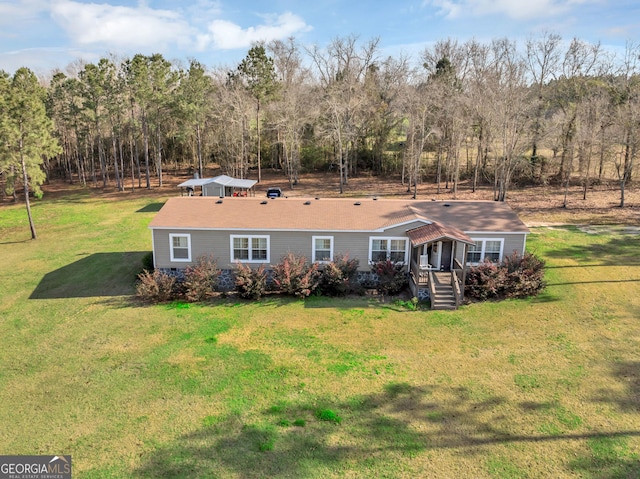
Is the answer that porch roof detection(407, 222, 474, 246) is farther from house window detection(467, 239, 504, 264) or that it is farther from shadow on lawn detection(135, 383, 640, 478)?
shadow on lawn detection(135, 383, 640, 478)

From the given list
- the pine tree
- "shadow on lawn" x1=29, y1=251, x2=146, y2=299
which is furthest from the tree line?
"shadow on lawn" x1=29, y1=251, x2=146, y2=299

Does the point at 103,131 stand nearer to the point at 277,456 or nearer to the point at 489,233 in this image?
the point at 489,233

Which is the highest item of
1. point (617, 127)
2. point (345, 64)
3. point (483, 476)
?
point (345, 64)

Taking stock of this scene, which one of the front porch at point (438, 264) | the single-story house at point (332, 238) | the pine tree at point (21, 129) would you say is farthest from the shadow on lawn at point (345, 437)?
the pine tree at point (21, 129)

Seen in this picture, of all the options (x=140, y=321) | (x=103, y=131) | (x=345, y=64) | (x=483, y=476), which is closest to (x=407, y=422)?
(x=483, y=476)

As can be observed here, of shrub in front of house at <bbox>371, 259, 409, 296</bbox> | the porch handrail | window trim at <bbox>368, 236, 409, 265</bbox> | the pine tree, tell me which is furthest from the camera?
the pine tree

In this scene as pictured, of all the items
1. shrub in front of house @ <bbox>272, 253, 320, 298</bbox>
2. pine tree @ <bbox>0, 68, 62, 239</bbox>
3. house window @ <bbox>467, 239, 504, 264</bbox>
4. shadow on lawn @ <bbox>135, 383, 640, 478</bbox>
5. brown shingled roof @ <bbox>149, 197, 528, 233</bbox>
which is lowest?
shadow on lawn @ <bbox>135, 383, 640, 478</bbox>
